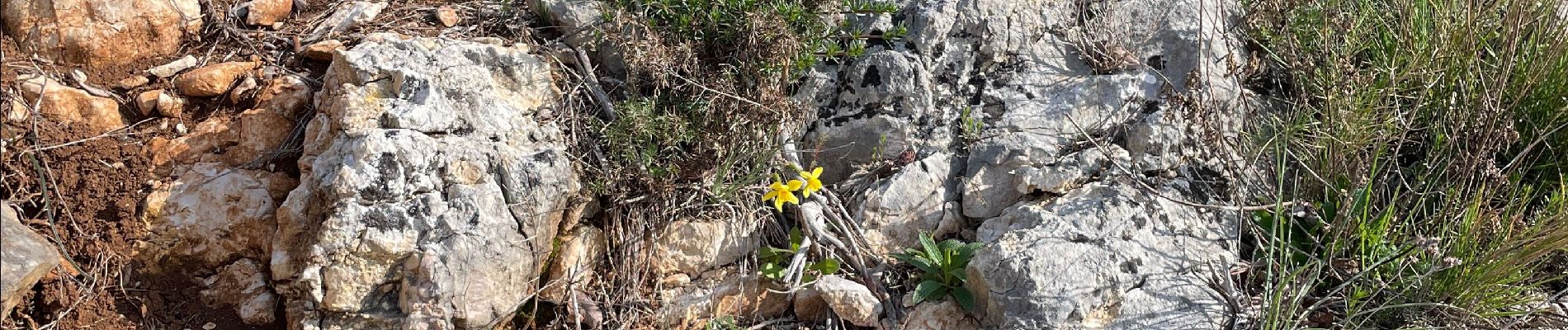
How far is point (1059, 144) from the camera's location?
3.48 meters

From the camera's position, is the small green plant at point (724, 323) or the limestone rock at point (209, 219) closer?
the limestone rock at point (209, 219)

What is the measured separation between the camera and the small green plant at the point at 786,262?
3377 millimetres

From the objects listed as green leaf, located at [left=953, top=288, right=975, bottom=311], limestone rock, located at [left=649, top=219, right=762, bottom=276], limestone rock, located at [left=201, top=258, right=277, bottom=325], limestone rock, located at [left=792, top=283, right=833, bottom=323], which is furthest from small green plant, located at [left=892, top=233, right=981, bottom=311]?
limestone rock, located at [left=201, top=258, right=277, bottom=325]

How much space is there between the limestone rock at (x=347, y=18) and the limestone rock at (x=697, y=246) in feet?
4.20

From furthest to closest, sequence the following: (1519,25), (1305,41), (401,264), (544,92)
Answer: (1305,41)
(544,92)
(1519,25)
(401,264)

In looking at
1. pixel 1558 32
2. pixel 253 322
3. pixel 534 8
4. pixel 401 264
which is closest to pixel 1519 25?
pixel 1558 32

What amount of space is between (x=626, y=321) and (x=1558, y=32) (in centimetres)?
304

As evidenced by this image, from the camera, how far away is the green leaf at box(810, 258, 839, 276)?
336 cm

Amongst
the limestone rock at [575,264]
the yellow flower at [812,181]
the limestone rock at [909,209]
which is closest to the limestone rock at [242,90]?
the limestone rock at [575,264]

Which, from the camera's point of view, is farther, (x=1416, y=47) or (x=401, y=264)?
(x=1416, y=47)

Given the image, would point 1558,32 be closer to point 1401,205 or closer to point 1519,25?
point 1519,25

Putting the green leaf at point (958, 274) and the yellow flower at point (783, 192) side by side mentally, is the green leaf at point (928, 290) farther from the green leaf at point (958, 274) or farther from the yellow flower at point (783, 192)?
the yellow flower at point (783, 192)

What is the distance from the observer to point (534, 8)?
11.9 ft

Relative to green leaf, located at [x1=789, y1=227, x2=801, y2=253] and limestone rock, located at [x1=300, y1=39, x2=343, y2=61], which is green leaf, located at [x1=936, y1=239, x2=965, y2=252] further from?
limestone rock, located at [x1=300, y1=39, x2=343, y2=61]
